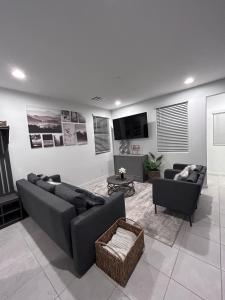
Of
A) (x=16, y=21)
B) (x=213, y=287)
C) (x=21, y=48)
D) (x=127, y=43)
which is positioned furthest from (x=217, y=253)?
(x=21, y=48)

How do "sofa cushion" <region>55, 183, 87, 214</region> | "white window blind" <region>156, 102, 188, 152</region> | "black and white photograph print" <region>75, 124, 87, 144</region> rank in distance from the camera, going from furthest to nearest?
"black and white photograph print" <region>75, 124, 87, 144</region> → "white window blind" <region>156, 102, 188, 152</region> → "sofa cushion" <region>55, 183, 87, 214</region>

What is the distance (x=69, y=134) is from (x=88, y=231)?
9.99 feet

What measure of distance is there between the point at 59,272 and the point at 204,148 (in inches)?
152

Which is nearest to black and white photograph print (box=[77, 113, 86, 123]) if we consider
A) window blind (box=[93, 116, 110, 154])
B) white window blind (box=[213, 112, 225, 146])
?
window blind (box=[93, 116, 110, 154])

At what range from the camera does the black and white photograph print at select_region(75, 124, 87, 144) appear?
4.25m

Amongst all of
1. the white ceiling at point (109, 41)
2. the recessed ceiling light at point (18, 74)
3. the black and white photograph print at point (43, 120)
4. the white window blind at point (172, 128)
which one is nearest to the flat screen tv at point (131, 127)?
the white window blind at point (172, 128)

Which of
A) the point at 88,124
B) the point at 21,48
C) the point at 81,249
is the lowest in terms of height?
the point at 81,249

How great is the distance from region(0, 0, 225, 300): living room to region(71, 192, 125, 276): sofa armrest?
0.01 meters

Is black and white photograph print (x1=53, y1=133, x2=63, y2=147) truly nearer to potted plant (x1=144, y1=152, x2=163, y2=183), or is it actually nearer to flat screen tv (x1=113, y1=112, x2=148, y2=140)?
flat screen tv (x1=113, y1=112, x2=148, y2=140)

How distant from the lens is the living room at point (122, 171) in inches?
53.4

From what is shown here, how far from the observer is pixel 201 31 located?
1.65 metres

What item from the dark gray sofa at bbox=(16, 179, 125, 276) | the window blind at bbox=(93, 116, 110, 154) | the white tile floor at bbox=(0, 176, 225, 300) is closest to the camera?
the white tile floor at bbox=(0, 176, 225, 300)

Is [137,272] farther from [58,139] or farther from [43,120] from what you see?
[43,120]

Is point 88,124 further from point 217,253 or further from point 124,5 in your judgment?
point 217,253
